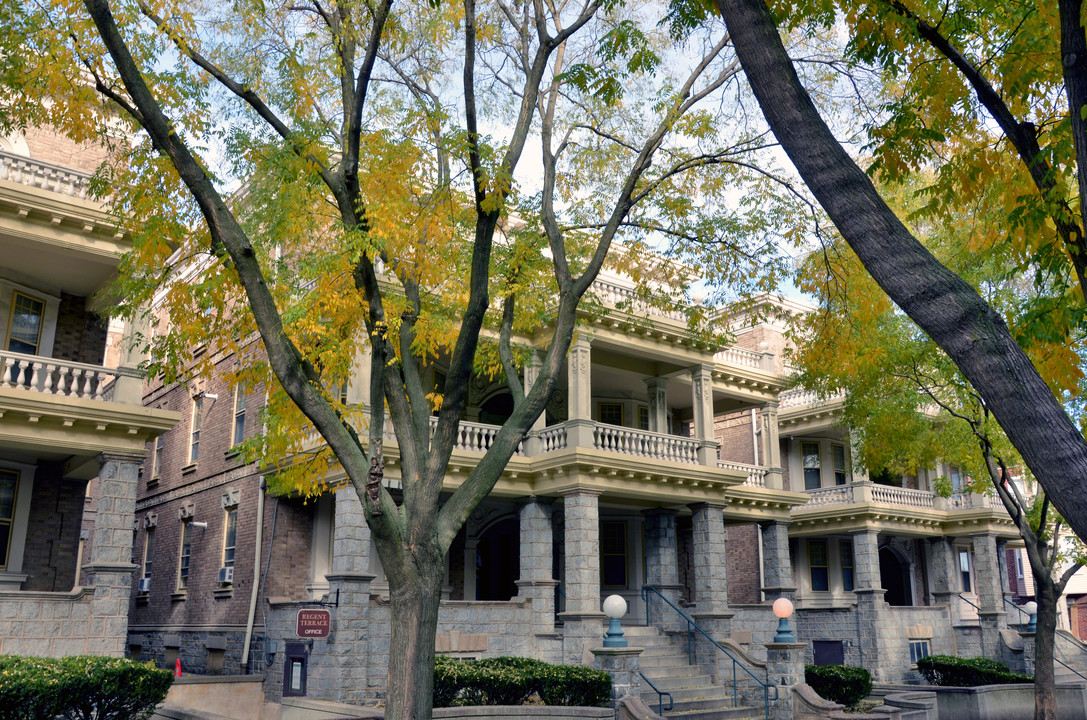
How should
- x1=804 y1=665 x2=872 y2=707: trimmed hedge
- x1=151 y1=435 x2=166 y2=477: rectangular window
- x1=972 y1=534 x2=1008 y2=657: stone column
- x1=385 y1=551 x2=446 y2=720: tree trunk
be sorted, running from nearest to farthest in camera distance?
x1=385 y1=551 x2=446 y2=720: tree trunk, x1=804 y1=665 x2=872 y2=707: trimmed hedge, x1=151 y1=435 x2=166 y2=477: rectangular window, x1=972 y1=534 x2=1008 y2=657: stone column

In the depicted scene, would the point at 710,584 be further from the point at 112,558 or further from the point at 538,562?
the point at 112,558

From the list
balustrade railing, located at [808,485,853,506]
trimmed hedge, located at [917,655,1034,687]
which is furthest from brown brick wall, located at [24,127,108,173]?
trimmed hedge, located at [917,655,1034,687]

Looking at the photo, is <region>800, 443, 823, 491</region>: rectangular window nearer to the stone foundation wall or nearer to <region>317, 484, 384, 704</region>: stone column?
<region>317, 484, 384, 704</region>: stone column

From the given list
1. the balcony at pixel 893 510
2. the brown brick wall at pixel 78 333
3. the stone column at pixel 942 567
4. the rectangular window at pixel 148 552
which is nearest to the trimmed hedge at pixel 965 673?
the balcony at pixel 893 510

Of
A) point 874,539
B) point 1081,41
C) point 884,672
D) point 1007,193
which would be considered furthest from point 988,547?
point 1081,41

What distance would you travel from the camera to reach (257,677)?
19.5 m

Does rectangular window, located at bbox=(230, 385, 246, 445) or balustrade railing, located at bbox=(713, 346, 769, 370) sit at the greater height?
balustrade railing, located at bbox=(713, 346, 769, 370)

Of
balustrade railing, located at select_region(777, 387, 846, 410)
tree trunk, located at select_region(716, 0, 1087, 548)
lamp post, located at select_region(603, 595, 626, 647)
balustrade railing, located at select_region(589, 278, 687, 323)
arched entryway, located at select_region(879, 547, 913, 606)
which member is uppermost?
balustrade railing, located at select_region(589, 278, 687, 323)

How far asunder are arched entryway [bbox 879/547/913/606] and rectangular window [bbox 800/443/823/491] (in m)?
4.48

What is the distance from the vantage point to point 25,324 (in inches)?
699

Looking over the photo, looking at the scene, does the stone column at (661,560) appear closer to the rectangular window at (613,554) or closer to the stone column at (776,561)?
the rectangular window at (613,554)

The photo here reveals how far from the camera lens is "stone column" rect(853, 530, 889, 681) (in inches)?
1102

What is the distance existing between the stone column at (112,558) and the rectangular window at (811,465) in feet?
79.3

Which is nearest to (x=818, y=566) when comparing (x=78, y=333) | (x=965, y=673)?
(x=965, y=673)
